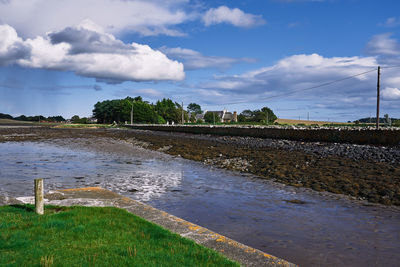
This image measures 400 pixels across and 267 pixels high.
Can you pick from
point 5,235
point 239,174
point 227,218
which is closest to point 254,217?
point 227,218

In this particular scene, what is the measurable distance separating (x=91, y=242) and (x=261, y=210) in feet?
17.2

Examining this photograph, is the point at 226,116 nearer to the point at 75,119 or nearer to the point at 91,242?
the point at 75,119

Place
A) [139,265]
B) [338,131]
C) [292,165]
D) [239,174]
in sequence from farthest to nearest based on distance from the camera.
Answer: [338,131], [292,165], [239,174], [139,265]

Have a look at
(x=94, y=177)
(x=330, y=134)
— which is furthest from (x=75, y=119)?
(x=94, y=177)

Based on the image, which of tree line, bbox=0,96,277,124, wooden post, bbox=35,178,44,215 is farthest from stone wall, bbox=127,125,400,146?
tree line, bbox=0,96,277,124

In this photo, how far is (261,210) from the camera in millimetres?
9047

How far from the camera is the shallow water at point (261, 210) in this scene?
611 centimetres

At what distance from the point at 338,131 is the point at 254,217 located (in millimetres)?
26749

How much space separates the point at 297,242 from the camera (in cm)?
644

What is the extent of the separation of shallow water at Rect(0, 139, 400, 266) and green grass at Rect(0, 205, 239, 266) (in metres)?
1.88

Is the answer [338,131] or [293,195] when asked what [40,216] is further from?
[338,131]

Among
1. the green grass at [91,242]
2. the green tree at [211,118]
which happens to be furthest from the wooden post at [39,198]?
the green tree at [211,118]

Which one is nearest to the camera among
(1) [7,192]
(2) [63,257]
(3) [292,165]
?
(2) [63,257]

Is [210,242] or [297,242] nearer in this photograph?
[210,242]
